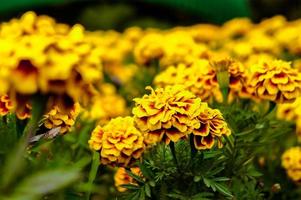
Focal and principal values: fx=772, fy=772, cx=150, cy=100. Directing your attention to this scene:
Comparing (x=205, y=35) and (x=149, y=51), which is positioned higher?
(x=205, y=35)


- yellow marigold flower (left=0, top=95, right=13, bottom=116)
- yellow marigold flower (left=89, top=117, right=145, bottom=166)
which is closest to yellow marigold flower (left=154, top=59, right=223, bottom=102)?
yellow marigold flower (left=89, top=117, right=145, bottom=166)

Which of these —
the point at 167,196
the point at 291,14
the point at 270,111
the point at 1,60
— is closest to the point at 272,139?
the point at 270,111

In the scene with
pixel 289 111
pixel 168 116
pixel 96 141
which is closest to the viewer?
pixel 168 116

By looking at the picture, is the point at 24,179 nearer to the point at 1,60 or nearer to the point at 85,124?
the point at 1,60

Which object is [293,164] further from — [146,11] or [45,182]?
[146,11]

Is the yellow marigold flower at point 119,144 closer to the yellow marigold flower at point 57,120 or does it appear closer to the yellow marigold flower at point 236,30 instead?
the yellow marigold flower at point 57,120

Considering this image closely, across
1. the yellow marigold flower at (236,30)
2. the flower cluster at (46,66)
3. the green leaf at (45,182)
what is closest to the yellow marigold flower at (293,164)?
the flower cluster at (46,66)

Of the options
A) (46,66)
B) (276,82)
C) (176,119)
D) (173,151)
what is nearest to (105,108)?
(276,82)
